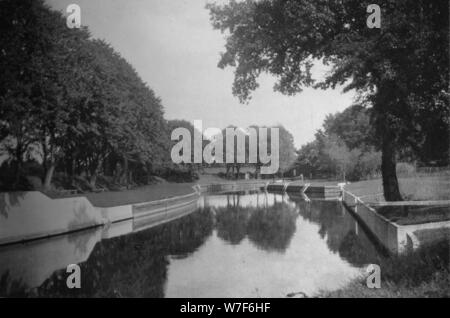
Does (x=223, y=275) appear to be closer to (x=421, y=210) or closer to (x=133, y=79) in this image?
(x=421, y=210)

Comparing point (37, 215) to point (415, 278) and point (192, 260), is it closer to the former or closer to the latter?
point (192, 260)

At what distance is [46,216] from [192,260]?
367 inches

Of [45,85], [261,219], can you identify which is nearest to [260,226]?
[261,219]

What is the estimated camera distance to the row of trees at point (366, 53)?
1703 centimetres

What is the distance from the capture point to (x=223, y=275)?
1535 cm

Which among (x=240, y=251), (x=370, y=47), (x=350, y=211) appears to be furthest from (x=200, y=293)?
(x=350, y=211)

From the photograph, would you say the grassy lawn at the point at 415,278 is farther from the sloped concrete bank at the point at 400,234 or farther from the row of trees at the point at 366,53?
the row of trees at the point at 366,53

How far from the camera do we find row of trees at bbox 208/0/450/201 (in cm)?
1703

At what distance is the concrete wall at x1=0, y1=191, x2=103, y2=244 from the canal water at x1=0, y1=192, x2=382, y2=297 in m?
0.69

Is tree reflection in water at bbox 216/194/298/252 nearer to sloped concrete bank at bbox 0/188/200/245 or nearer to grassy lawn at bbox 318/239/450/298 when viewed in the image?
sloped concrete bank at bbox 0/188/200/245

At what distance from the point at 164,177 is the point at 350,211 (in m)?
51.7

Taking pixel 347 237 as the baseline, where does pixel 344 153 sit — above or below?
above

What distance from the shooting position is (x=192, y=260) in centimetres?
1831
